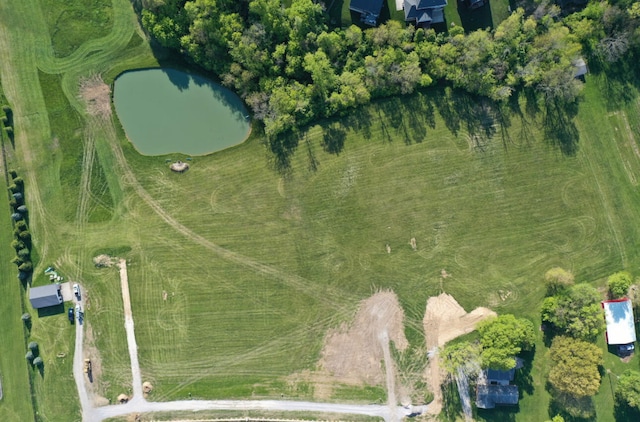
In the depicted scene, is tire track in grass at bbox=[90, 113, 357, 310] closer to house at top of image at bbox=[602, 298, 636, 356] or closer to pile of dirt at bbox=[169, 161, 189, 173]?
pile of dirt at bbox=[169, 161, 189, 173]

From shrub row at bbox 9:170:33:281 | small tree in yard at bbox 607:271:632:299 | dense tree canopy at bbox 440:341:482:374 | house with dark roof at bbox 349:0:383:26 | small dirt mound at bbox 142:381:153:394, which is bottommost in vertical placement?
dense tree canopy at bbox 440:341:482:374

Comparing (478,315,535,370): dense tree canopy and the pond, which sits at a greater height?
the pond

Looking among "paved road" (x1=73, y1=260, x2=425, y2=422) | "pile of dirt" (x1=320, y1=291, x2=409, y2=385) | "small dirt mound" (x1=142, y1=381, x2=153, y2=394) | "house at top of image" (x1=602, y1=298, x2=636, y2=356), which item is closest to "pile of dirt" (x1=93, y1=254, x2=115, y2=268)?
"paved road" (x1=73, y1=260, x2=425, y2=422)

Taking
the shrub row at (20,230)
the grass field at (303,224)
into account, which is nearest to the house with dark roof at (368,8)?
the grass field at (303,224)

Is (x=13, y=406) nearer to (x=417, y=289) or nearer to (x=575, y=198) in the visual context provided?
(x=417, y=289)

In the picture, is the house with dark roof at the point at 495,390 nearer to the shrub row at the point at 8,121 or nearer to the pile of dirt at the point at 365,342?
the pile of dirt at the point at 365,342

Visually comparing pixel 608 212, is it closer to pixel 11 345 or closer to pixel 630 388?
pixel 630 388

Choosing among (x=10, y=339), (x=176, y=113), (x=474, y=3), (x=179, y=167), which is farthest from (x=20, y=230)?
(x=474, y=3)
